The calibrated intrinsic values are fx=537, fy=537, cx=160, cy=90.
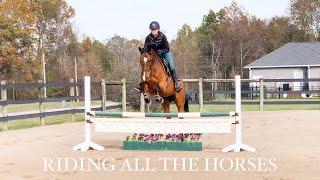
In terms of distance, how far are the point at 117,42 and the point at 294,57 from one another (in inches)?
1131

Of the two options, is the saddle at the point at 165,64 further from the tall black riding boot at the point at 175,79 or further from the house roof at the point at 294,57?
the house roof at the point at 294,57

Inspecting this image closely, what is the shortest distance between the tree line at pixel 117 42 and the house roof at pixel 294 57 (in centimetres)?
673

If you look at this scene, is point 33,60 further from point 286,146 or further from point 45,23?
point 286,146

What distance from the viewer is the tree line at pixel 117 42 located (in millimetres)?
46844

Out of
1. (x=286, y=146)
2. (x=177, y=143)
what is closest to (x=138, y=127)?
(x=177, y=143)

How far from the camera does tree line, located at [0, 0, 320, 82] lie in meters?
46.8

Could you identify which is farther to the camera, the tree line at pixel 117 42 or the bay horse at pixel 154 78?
the tree line at pixel 117 42

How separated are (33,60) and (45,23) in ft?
32.4

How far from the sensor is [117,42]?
7000cm

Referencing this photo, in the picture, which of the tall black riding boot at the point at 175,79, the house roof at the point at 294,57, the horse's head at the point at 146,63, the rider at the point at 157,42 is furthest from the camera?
the house roof at the point at 294,57

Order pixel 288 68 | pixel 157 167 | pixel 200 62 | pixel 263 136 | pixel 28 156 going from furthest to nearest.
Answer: pixel 200 62, pixel 288 68, pixel 263 136, pixel 28 156, pixel 157 167

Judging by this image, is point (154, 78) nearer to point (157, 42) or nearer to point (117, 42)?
point (157, 42)

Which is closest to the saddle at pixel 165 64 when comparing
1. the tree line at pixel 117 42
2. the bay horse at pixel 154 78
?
the bay horse at pixel 154 78

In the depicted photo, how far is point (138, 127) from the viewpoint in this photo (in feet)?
30.4
